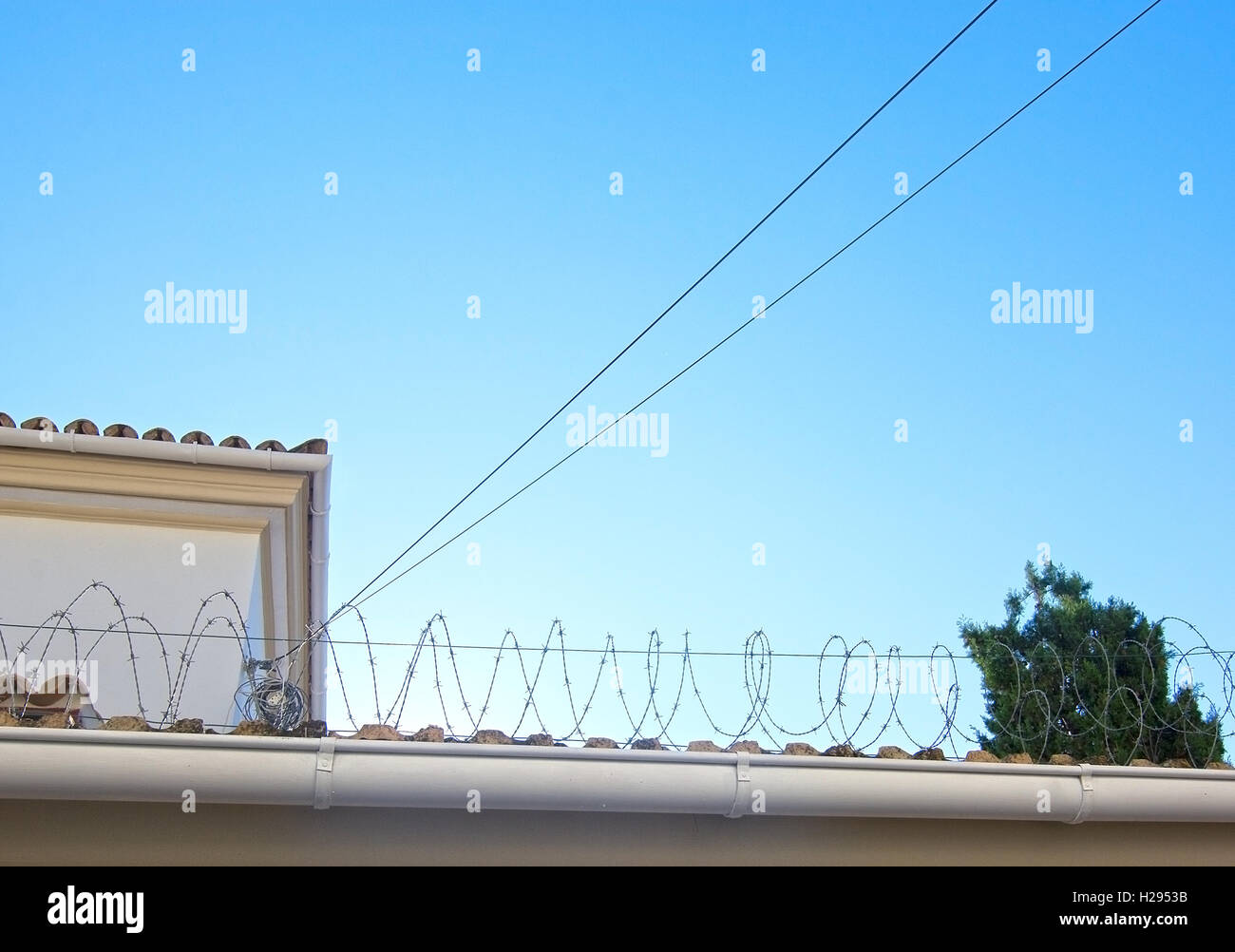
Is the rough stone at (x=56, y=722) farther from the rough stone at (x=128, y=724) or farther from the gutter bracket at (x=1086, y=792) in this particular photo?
the gutter bracket at (x=1086, y=792)

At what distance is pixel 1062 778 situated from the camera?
4309 millimetres

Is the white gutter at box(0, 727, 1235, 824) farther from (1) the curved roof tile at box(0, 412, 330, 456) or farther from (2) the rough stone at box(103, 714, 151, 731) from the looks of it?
(1) the curved roof tile at box(0, 412, 330, 456)

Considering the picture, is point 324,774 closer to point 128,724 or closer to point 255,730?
point 255,730

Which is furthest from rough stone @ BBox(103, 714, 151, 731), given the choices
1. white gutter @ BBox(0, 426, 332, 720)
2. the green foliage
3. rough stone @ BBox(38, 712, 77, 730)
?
the green foliage

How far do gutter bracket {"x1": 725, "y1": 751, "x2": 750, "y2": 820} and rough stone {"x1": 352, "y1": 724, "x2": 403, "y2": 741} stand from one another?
119 centimetres

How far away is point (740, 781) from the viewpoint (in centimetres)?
404

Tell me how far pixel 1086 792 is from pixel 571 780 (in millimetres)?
1920

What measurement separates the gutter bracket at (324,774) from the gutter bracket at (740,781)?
1.36 meters

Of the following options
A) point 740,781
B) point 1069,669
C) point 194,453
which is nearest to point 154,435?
point 194,453

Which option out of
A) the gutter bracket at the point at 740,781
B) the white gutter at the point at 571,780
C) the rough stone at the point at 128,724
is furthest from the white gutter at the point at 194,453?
the gutter bracket at the point at 740,781

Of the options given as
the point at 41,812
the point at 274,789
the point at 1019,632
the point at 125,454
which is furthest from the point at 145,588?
the point at 1019,632
